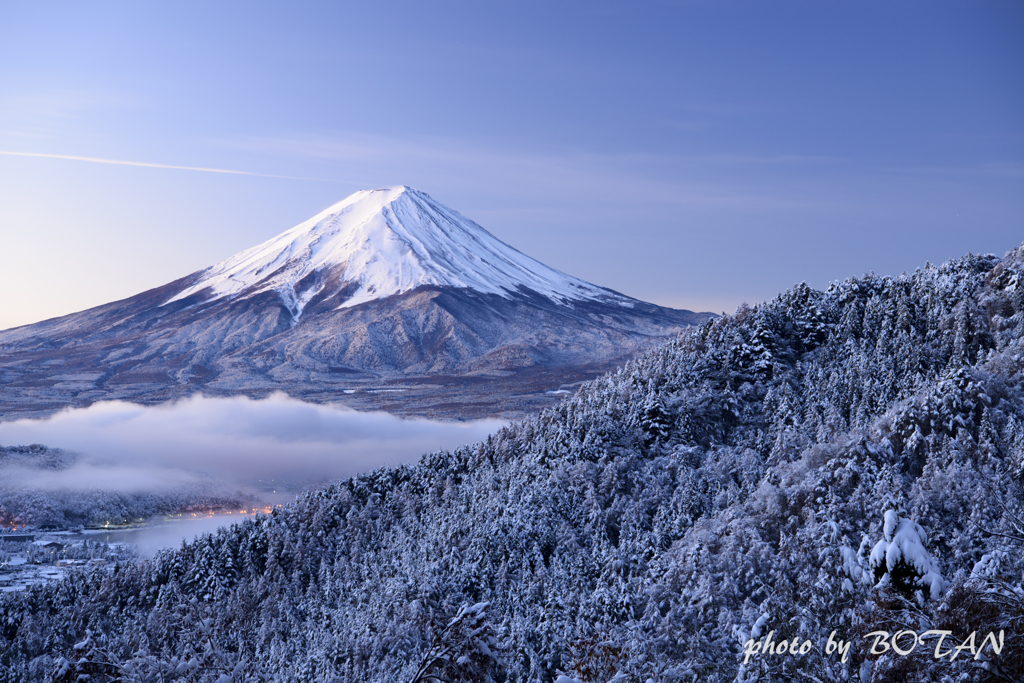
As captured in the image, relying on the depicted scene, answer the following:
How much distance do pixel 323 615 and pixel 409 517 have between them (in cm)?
1222

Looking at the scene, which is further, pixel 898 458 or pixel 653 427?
pixel 653 427

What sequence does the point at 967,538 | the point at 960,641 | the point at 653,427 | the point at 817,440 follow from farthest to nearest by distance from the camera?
1. the point at 653,427
2. the point at 817,440
3. the point at 967,538
4. the point at 960,641

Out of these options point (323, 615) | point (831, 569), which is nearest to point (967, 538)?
point (831, 569)

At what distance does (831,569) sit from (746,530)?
5.24 m

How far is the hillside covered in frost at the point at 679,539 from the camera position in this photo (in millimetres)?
18438

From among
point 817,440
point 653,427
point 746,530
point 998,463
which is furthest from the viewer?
point 653,427

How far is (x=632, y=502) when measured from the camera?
5003 cm

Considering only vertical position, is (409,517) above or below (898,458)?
below

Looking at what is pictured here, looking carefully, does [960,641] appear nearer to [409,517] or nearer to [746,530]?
[746,530]

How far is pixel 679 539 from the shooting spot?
43.6m

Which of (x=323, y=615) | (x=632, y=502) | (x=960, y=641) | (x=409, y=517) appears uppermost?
(x=960, y=641)

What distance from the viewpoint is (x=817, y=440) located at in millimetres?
46344

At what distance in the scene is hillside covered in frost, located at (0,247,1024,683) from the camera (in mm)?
18438

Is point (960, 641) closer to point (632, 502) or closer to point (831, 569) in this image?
point (831, 569)
